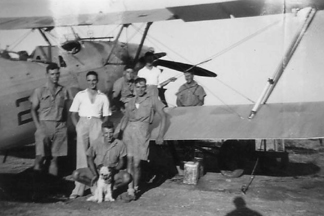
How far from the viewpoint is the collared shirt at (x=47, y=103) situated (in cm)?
501

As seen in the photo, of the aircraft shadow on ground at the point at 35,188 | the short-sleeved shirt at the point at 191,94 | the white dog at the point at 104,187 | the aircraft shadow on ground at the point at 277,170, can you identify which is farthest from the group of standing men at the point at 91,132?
the aircraft shadow on ground at the point at 277,170

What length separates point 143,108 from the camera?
5277 millimetres

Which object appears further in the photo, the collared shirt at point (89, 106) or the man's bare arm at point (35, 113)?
the collared shirt at point (89, 106)

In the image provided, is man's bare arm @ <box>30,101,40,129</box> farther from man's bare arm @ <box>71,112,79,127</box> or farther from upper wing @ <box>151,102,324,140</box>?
upper wing @ <box>151,102,324,140</box>

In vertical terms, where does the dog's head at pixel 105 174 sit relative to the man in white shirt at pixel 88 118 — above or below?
below

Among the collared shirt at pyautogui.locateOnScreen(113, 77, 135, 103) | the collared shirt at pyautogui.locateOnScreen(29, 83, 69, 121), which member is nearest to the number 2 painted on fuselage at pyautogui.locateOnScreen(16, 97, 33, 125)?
the collared shirt at pyautogui.locateOnScreen(29, 83, 69, 121)

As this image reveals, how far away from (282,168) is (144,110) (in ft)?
10.8

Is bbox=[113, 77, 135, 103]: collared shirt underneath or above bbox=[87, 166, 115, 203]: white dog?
above

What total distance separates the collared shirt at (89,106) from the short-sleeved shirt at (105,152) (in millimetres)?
466

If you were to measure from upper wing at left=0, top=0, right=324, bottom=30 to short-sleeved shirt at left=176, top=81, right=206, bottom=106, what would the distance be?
53.2 inches

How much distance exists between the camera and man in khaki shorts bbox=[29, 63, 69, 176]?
496cm

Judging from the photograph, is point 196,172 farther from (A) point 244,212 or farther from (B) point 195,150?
(A) point 244,212

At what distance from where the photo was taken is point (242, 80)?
1412cm

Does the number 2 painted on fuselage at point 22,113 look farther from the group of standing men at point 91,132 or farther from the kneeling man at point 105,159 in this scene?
the kneeling man at point 105,159
